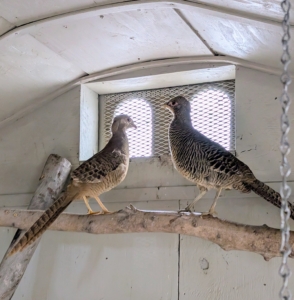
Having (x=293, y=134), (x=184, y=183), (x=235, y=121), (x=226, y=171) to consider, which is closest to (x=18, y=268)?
(x=184, y=183)

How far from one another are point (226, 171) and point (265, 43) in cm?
67

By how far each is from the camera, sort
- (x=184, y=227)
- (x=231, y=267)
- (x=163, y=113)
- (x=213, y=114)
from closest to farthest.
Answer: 1. (x=184, y=227)
2. (x=231, y=267)
3. (x=213, y=114)
4. (x=163, y=113)

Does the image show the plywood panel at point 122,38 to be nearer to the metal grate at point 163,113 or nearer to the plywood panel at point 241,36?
the plywood panel at point 241,36

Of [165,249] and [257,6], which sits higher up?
[257,6]

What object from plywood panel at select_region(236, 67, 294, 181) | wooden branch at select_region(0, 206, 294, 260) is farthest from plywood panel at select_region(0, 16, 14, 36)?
plywood panel at select_region(236, 67, 294, 181)

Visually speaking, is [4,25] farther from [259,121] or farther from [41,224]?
[259,121]

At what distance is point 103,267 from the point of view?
288 cm

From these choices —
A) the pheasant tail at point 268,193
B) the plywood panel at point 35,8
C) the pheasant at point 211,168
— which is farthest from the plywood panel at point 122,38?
the pheasant tail at point 268,193

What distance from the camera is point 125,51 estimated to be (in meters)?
2.92

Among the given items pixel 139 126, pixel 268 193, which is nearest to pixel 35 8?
pixel 139 126

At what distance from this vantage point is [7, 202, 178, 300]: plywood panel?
2757 millimetres

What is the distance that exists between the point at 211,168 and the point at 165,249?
26.8 inches

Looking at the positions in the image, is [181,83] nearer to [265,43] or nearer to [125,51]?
[125,51]

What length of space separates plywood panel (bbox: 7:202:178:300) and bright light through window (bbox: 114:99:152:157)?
43 centimetres
